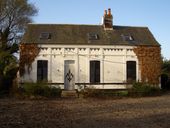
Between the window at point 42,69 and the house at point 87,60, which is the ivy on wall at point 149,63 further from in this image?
the window at point 42,69

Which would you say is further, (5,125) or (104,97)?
(104,97)

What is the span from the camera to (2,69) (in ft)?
101

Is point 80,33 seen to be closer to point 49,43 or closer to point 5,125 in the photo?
point 49,43

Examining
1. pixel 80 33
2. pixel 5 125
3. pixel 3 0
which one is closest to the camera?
pixel 5 125

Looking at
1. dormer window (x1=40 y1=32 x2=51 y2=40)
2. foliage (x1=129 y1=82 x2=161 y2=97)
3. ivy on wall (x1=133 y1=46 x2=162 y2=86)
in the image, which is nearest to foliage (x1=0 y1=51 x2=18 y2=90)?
dormer window (x1=40 y1=32 x2=51 y2=40)

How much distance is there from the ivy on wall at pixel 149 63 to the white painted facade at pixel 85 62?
1.39 ft

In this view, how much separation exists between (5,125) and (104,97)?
14692 millimetres

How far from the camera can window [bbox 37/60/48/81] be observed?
27.6 meters

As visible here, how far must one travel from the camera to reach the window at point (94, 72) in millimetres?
28047

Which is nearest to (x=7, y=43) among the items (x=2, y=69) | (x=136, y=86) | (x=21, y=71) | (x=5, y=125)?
(x=2, y=69)

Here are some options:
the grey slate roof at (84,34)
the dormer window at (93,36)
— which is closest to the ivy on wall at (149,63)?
the grey slate roof at (84,34)

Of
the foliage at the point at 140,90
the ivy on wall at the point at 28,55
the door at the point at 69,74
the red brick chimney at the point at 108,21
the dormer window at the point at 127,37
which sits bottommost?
the foliage at the point at 140,90

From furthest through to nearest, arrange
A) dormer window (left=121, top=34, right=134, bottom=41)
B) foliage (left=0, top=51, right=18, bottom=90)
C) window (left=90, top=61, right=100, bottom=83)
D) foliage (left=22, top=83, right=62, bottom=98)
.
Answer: foliage (left=0, top=51, right=18, bottom=90)
dormer window (left=121, top=34, right=134, bottom=41)
window (left=90, top=61, right=100, bottom=83)
foliage (left=22, top=83, right=62, bottom=98)

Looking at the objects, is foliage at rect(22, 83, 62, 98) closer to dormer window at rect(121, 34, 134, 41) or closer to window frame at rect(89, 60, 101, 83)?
window frame at rect(89, 60, 101, 83)
